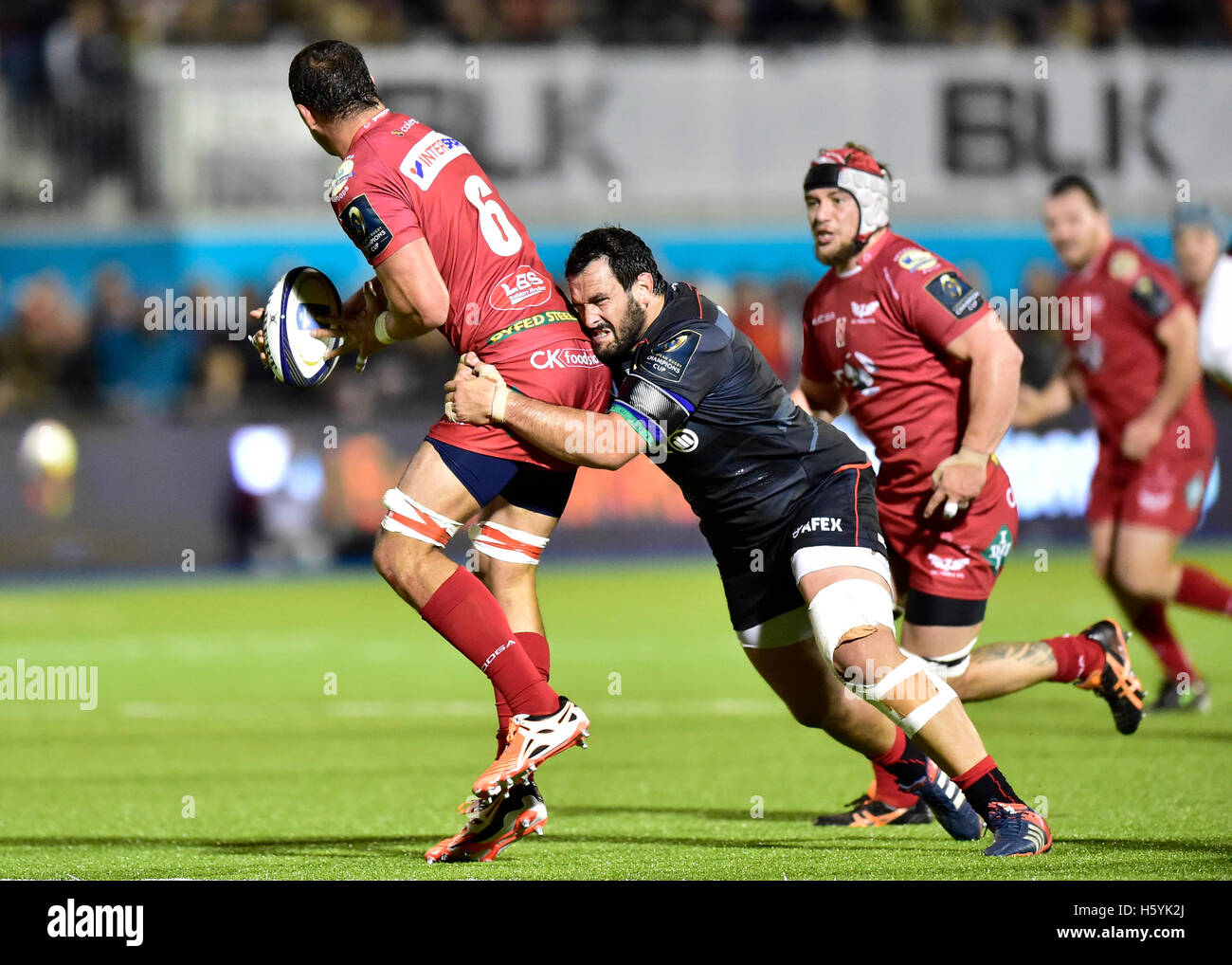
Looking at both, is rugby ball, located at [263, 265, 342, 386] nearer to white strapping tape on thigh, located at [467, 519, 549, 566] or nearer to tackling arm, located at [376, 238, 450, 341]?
tackling arm, located at [376, 238, 450, 341]

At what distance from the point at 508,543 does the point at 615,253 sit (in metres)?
1.19

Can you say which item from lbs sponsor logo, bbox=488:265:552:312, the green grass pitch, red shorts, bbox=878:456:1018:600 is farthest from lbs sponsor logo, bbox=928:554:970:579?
lbs sponsor logo, bbox=488:265:552:312

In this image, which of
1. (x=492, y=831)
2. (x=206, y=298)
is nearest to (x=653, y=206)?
(x=206, y=298)

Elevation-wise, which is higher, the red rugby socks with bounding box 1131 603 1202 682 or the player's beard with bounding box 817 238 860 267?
the player's beard with bounding box 817 238 860 267

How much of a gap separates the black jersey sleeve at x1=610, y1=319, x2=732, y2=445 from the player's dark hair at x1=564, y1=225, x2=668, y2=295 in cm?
26

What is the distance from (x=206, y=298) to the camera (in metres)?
19.8

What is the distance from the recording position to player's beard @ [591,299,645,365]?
6.01 metres

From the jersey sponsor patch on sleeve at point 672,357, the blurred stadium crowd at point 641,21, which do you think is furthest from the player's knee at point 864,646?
the blurred stadium crowd at point 641,21

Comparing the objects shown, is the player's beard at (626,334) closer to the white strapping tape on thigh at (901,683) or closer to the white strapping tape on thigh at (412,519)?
the white strapping tape on thigh at (412,519)

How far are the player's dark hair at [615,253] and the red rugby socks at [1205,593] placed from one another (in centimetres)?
518

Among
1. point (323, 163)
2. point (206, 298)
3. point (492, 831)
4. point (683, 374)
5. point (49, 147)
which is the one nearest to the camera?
point (683, 374)

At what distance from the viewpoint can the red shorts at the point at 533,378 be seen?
239 inches
